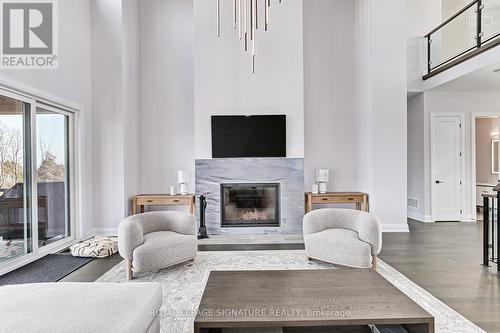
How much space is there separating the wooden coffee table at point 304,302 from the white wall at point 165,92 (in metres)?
4.38

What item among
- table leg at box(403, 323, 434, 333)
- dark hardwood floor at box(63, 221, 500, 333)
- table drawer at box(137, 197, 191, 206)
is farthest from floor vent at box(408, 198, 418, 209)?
table leg at box(403, 323, 434, 333)

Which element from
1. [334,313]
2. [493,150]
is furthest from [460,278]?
[493,150]

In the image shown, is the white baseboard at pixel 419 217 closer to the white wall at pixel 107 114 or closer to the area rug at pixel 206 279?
the area rug at pixel 206 279

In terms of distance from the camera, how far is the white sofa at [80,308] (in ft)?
4.70

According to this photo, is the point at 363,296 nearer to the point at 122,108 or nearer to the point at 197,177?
the point at 197,177

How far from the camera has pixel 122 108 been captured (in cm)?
568

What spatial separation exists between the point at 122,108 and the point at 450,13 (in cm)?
790

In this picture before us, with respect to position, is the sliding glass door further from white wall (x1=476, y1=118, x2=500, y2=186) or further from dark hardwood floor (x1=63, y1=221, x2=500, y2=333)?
white wall (x1=476, y1=118, x2=500, y2=186)

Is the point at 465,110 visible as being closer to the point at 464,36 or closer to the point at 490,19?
the point at 464,36

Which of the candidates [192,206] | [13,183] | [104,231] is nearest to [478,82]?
[192,206]

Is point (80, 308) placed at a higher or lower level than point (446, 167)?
lower

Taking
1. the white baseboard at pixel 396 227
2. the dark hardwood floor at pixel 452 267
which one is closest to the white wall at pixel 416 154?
the dark hardwood floor at pixel 452 267

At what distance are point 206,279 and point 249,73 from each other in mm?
3961

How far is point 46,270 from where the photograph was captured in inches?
153
